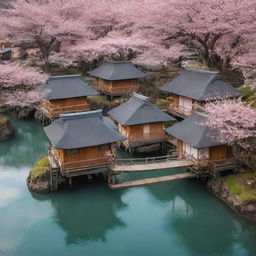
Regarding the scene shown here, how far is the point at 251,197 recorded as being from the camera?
2016 centimetres

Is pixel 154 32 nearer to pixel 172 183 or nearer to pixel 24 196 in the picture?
pixel 172 183

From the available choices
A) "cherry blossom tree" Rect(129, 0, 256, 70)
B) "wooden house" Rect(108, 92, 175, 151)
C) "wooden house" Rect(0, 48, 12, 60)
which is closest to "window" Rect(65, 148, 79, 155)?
"wooden house" Rect(108, 92, 175, 151)

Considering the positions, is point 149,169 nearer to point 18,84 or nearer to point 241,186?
point 241,186

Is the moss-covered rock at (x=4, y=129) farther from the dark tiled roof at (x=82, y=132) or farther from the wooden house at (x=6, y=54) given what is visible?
the wooden house at (x=6, y=54)

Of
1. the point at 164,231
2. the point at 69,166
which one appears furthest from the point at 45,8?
the point at 164,231

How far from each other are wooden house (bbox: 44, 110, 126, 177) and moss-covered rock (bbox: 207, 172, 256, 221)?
7366mm

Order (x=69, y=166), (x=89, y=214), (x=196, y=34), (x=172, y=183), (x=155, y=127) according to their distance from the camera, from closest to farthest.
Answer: (x=89, y=214), (x=69, y=166), (x=172, y=183), (x=155, y=127), (x=196, y=34)

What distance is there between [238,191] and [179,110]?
45.8 ft

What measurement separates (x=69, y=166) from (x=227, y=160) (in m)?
11.0

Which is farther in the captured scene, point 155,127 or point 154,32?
point 154,32

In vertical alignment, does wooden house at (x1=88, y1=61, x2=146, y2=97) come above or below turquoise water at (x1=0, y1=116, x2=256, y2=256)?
above

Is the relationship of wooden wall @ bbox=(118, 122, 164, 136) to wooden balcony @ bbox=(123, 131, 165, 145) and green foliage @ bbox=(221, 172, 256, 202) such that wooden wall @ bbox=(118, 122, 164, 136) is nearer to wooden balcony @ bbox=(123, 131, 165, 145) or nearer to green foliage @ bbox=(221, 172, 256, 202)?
wooden balcony @ bbox=(123, 131, 165, 145)

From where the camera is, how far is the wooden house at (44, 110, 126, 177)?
73.6 ft

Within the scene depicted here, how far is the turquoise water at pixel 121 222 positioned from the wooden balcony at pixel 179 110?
927 centimetres
